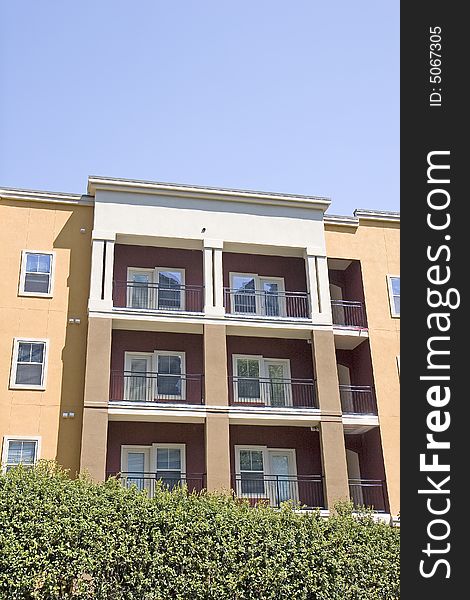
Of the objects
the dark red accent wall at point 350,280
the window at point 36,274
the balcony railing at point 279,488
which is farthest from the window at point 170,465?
the dark red accent wall at point 350,280

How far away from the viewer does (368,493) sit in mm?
25984

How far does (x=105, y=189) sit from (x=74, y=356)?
657 centimetres

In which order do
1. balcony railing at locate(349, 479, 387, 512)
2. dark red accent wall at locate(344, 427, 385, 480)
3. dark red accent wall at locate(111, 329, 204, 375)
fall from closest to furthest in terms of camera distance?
balcony railing at locate(349, 479, 387, 512) < dark red accent wall at locate(344, 427, 385, 480) < dark red accent wall at locate(111, 329, 204, 375)

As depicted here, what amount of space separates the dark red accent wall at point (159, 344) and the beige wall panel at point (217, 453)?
2.44 meters

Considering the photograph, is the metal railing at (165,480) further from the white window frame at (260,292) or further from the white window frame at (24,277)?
the white window frame at (24,277)

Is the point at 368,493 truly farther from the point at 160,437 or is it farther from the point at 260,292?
the point at 260,292

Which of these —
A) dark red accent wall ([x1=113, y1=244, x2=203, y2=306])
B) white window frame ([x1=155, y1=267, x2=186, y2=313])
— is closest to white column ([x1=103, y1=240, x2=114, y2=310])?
dark red accent wall ([x1=113, y1=244, x2=203, y2=306])

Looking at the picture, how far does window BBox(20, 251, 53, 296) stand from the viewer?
2580cm

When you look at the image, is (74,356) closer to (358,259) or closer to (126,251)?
(126,251)

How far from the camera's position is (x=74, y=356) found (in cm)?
2509

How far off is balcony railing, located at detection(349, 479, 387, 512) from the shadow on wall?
999 centimetres

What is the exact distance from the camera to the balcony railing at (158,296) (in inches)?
1050

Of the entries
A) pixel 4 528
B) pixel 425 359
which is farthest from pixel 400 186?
pixel 4 528

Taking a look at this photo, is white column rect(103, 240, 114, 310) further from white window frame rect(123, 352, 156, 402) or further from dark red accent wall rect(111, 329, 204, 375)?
white window frame rect(123, 352, 156, 402)
